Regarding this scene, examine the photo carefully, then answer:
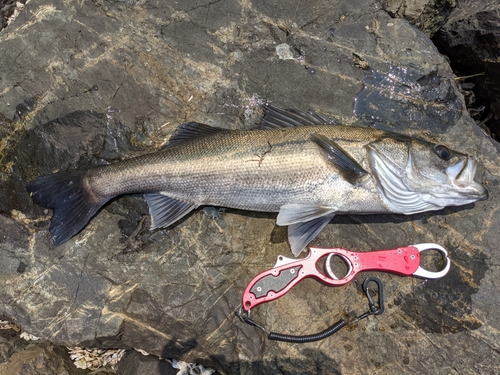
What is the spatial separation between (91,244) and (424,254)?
11.4ft

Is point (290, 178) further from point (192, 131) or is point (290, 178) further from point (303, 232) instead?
point (192, 131)

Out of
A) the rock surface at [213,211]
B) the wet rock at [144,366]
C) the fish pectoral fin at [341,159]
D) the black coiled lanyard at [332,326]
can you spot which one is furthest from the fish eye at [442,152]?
the wet rock at [144,366]

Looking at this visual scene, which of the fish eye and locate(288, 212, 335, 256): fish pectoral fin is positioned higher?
the fish eye

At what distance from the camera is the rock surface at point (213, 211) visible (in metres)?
3.80

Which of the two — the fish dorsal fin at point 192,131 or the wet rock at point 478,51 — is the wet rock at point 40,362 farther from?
the wet rock at point 478,51

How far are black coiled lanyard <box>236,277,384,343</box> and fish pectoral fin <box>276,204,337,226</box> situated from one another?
0.86 m

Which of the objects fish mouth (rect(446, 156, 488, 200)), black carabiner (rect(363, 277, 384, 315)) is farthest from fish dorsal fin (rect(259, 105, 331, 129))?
black carabiner (rect(363, 277, 384, 315))

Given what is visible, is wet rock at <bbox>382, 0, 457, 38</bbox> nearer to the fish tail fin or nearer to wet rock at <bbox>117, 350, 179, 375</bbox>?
the fish tail fin

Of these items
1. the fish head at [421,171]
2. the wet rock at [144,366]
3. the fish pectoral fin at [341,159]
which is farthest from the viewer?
the wet rock at [144,366]

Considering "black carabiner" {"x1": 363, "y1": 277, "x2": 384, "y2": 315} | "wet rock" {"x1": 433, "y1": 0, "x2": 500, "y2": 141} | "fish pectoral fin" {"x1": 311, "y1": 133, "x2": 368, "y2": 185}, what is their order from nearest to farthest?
"fish pectoral fin" {"x1": 311, "y1": 133, "x2": 368, "y2": 185}
"black carabiner" {"x1": 363, "y1": 277, "x2": 384, "y2": 315}
"wet rock" {"x1": 433, "y1": 0, "x2": 500, "y2": 141}

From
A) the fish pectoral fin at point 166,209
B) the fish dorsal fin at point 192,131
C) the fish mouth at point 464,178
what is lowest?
the fish pectoral fin at point 166,209

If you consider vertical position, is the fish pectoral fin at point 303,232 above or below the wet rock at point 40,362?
above

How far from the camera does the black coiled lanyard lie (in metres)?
3.73

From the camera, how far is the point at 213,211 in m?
4.06
